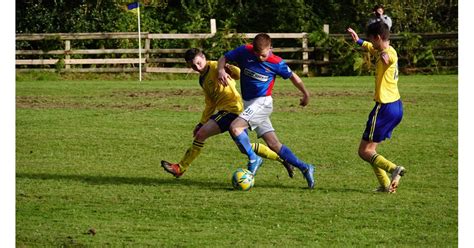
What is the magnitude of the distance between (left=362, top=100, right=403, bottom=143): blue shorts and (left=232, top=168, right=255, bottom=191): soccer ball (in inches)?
56.0

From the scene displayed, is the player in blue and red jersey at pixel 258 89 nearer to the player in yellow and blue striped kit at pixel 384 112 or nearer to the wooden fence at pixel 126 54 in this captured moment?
the player in yellow and blue striped kit at pixel 384 112

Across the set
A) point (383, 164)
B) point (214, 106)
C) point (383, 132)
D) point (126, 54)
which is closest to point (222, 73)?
point (214, 106)

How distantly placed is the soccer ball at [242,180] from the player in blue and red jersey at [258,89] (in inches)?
18.1

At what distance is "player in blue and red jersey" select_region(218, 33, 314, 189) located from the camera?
11414mm

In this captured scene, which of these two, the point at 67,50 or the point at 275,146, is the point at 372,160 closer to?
the point at 275,146

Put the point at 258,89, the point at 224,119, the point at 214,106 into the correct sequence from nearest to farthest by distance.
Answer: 1. the point at 258,89
2. the point at 224,119
3. the point at 214,106

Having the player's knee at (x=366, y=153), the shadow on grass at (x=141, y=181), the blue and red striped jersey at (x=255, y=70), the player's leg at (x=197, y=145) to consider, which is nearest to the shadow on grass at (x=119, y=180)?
the shadow on grass at (x=141, y=181)

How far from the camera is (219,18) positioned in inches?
1587

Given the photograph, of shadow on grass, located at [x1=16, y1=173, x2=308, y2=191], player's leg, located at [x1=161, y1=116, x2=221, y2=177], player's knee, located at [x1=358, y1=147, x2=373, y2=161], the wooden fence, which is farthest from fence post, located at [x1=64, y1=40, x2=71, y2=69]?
player's knee, located at [x1=358, y1=147, x2=373, y2=161]

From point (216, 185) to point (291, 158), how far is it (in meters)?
0.92

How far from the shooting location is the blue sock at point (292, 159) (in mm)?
11422

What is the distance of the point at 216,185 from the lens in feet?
38.2

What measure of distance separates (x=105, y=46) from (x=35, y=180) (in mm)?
24013

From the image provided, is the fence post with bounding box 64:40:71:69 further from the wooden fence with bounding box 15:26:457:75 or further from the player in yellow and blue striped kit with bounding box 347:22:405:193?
the player in yellow and blue striped kit with bounding box 347:22:405:193
